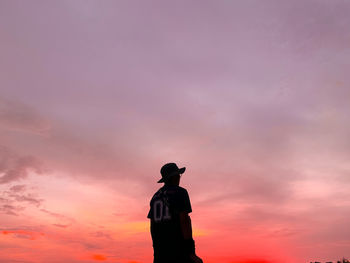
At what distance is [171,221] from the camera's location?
35.7 ft

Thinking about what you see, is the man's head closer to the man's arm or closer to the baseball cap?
the baseball cap

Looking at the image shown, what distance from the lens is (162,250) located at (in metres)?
11.0

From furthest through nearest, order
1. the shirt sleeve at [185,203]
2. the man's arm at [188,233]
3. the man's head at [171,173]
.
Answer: the man's head at [171,173]
the shirt sleeve at [185,203]
the man's arm at [188,233]

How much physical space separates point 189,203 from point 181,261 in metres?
1.38

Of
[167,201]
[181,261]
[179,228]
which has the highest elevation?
[167,201]

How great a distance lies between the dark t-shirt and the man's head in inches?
6.8

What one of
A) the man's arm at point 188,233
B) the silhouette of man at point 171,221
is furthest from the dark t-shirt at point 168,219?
the man's arm at point 188,233

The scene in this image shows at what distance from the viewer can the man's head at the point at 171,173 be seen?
1142 cm

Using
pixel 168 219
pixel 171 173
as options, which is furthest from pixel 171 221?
pixel 171 173

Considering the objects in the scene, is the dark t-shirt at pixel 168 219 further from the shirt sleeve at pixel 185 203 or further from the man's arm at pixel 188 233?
the man's arm at pixel 188 233

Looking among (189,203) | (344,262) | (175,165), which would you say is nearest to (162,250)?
(189,203)

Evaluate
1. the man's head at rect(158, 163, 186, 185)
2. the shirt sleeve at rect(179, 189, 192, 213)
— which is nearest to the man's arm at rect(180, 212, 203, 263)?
the shirt sleeve at rect(179, 189, 192, 213)

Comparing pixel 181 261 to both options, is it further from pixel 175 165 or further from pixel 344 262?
pixel 344 262

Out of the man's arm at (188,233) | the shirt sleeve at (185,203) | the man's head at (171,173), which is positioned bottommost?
the man's arm at (188,233)
